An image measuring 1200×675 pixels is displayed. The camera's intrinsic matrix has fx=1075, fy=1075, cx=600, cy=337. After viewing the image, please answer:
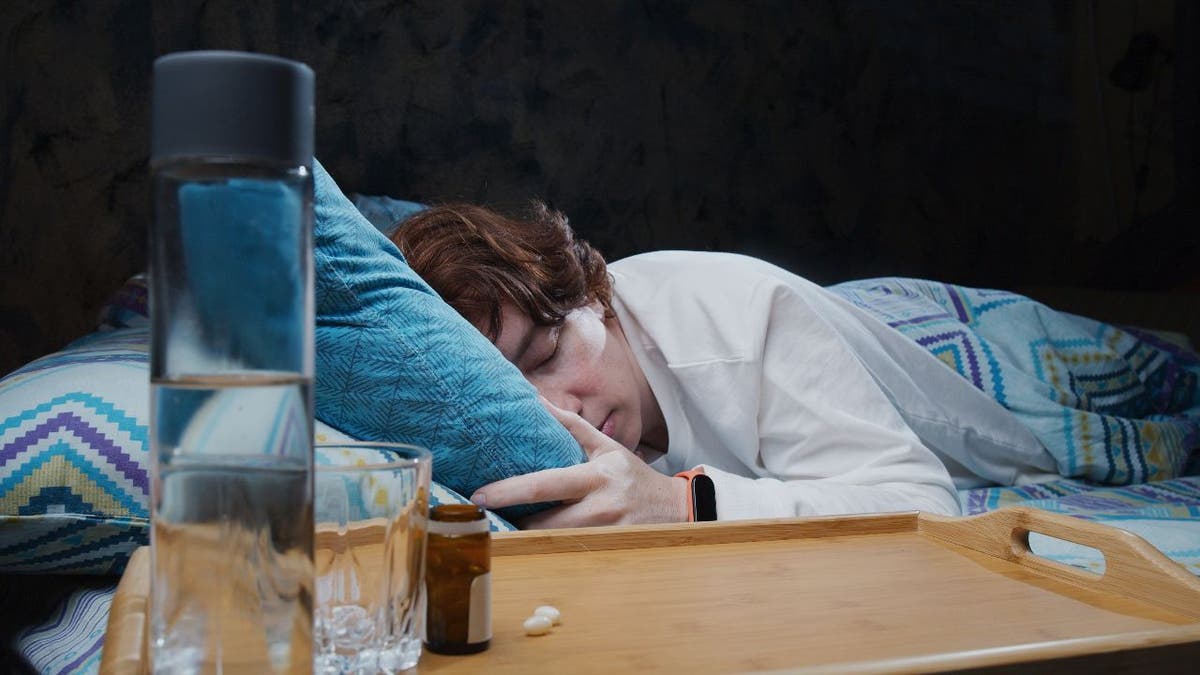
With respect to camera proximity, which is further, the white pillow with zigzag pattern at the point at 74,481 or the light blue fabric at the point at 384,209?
the light blue fabric at the point at 384,209

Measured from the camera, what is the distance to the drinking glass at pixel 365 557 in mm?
523

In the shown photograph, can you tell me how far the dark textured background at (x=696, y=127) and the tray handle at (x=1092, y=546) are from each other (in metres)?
1.44

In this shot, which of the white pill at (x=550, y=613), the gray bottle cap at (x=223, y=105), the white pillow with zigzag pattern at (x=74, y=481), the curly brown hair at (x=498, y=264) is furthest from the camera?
the curly brown hair at (x=498, y=264)

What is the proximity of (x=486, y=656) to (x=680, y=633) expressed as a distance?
11cm

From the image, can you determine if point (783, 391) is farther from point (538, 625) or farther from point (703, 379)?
point (538, 625)

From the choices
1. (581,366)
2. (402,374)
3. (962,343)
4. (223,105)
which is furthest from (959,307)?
(223,105)

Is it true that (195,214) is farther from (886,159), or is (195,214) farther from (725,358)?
(886,159)

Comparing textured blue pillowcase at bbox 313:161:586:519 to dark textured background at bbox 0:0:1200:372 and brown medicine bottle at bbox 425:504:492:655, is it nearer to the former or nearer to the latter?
brown medicine bottle at bbox 425:504:492:655

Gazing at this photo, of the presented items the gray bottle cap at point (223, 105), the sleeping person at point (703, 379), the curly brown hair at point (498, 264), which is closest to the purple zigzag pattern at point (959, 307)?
the sleeping person at point (703, 379)

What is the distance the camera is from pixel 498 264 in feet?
4.25

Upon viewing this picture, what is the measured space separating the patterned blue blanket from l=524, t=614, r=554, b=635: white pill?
1225mm

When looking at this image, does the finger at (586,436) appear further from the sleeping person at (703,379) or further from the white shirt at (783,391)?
the white shirt at (783,391)

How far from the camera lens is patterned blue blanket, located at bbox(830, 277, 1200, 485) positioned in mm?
1657

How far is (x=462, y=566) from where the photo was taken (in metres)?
0.58
